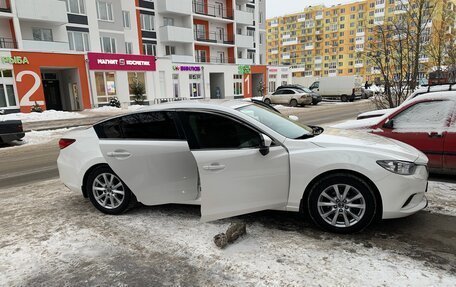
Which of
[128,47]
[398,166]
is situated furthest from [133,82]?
[398,166]

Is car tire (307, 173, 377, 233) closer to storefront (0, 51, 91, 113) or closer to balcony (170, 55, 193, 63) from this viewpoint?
storefront (0, 51, 91, 113)

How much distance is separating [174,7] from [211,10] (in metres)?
6.96

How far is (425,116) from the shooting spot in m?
5.61

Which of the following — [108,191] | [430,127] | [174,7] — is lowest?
[108,191]

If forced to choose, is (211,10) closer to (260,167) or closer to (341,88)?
(341,88)

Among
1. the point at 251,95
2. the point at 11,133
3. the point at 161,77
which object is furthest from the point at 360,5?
the point at 11,133

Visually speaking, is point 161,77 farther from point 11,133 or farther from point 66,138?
point 66,138

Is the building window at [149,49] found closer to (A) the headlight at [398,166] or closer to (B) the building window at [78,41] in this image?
(B) the building window at [78,41]

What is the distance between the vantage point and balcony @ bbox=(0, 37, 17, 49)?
25719mm

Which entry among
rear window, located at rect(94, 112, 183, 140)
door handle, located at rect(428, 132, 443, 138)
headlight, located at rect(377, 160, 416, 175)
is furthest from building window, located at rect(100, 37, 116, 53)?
headlight, located at rect(377, 160, 416, 175)

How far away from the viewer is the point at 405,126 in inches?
225

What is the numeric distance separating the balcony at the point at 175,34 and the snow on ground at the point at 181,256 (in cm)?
3370

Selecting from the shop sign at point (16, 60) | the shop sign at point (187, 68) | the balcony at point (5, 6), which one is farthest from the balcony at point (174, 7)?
the shop sign at point (16, 60)

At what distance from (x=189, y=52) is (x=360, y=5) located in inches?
2771
